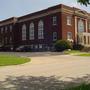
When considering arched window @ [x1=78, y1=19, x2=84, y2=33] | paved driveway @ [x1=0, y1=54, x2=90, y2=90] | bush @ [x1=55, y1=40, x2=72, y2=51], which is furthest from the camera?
arched window @ [x1=78, y1=19, x2=84, y2=33]

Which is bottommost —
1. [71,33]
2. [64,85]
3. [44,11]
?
[64,85]

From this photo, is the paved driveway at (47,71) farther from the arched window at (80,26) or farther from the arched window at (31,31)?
the arched window at (31,31)

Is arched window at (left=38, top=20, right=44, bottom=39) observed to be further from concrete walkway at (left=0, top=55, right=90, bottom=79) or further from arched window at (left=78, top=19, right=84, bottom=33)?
concrete walkway at (left=0, top=55, right=90, bottom=79)

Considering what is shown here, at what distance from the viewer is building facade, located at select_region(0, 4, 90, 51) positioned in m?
57.7

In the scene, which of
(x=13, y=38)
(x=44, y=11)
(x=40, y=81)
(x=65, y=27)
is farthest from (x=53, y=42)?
(x=40, y=81)

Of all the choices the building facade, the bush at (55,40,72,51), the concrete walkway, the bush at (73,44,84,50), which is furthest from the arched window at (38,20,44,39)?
the concrete walkway

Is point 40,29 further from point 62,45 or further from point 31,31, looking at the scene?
point 62,45

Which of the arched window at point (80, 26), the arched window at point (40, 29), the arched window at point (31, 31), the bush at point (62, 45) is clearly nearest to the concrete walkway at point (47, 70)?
the bush at point (62, 45)

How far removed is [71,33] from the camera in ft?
195

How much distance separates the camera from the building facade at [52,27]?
57.7 meters

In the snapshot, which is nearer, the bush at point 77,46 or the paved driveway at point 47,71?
the paved driveway at point 47,71

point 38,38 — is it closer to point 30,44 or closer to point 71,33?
point 30,44

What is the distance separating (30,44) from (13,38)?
931 cm

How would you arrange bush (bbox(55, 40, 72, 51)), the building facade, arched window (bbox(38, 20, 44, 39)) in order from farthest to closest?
arched window (bbox(38, 20, 44, 39))
the building facade
bush (bbox(55, 40, 72, 51))
